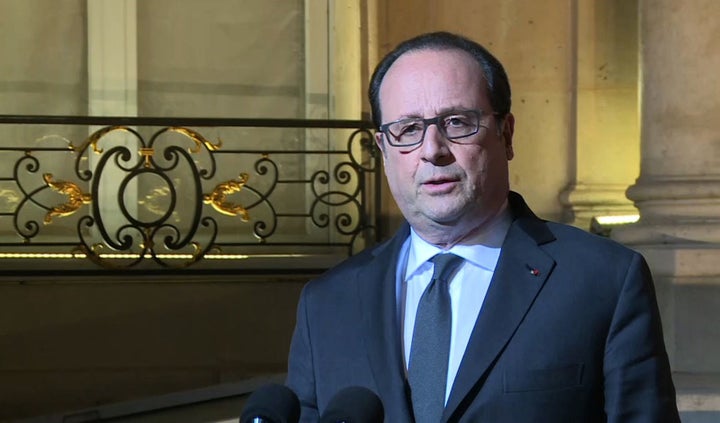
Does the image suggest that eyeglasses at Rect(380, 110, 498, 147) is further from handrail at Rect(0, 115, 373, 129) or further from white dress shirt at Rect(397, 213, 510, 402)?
handrail at Rect(0, 115, 373, 129)

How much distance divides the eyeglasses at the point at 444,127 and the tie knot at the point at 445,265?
7.4 inches

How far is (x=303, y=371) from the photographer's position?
2361 millimetres

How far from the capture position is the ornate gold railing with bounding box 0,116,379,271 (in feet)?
27.0

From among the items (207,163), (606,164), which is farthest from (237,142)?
(606,164)

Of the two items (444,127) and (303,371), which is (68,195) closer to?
(303,371)

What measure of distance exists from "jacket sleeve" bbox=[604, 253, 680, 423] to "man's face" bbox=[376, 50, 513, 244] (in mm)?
266

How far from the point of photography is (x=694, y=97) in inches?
246

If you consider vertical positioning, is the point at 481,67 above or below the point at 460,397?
above

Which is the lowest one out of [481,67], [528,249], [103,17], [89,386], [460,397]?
[89,386]

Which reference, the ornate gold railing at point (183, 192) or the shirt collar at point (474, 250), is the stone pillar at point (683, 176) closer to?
the ornate gold railing at point (183, 192)

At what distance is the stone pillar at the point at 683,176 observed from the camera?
6.09 meters

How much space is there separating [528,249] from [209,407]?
4354 mm

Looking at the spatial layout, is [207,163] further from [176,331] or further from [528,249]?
[528,249]

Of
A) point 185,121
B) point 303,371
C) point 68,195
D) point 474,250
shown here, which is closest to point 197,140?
point 185,121
